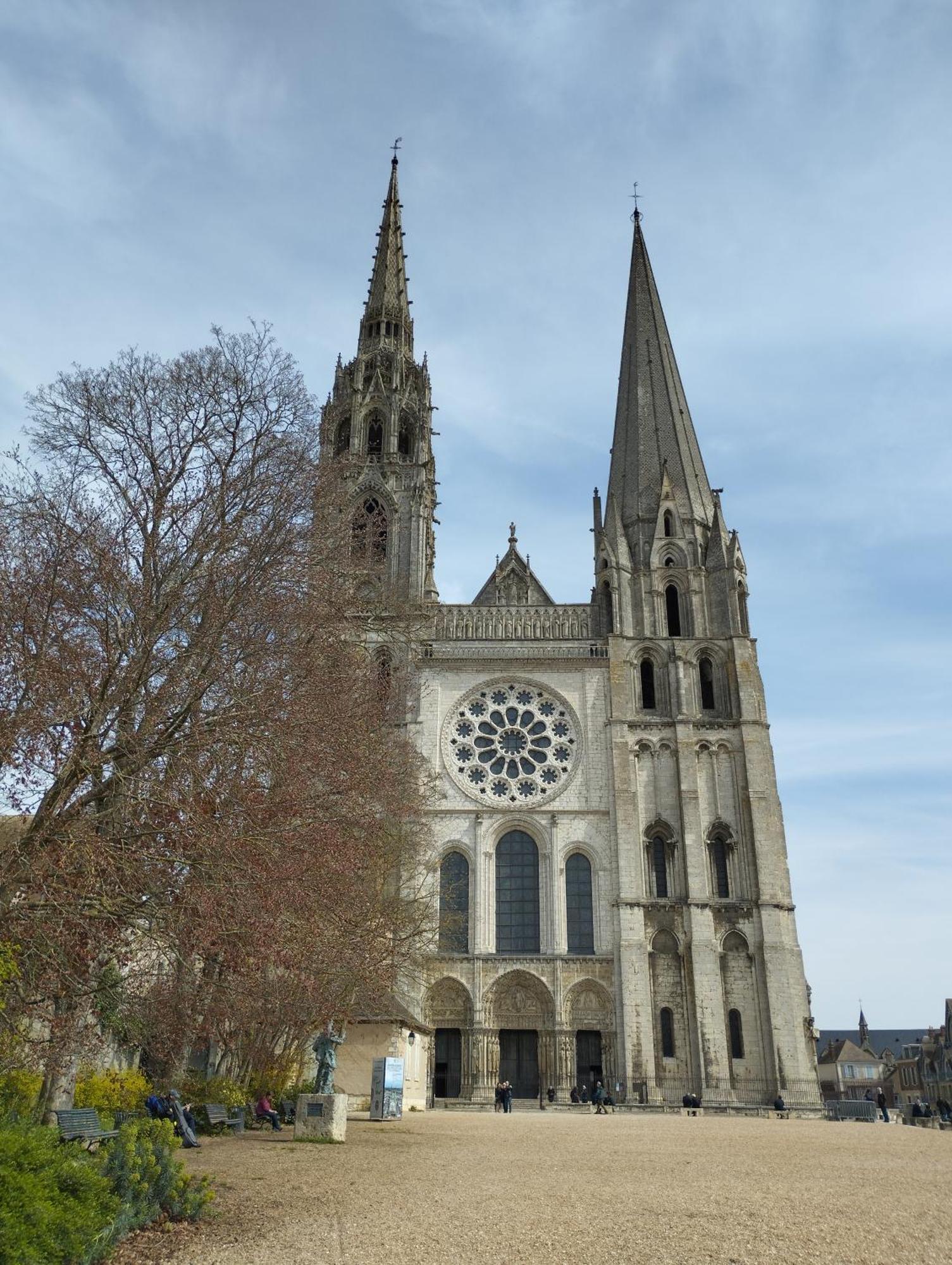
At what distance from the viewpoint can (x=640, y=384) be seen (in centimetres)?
4050

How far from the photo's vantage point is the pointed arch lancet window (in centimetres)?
3572

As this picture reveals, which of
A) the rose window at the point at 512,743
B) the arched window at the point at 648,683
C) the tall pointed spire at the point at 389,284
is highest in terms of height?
the tall pointed spire at the point at 389,284

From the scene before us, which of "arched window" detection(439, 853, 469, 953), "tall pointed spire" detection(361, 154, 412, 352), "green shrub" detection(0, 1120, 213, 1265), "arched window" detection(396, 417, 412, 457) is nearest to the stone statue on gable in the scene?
"green shrub" detection(0, 1120, 213, 1265)

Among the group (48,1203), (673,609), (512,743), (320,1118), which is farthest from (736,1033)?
(48,1203)

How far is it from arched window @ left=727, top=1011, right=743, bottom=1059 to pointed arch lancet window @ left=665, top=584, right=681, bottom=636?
499 inches

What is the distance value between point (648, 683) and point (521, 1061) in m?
12.8

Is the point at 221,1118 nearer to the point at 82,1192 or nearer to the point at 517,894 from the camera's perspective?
the point at 82,1192

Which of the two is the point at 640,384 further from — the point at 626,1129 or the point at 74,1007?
the point at 74,1007

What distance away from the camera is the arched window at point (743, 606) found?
34.6m

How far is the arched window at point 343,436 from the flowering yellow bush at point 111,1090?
27.9 m

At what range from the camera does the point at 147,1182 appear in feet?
24.3

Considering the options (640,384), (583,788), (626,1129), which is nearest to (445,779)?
(583,788)

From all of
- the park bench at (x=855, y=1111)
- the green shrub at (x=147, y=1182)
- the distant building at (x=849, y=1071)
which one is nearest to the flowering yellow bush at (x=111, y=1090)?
the green shrub at (x=147, y=1182)

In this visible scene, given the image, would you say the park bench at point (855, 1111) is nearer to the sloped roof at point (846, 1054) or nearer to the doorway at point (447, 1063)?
the doorway at point (447, 1063)
